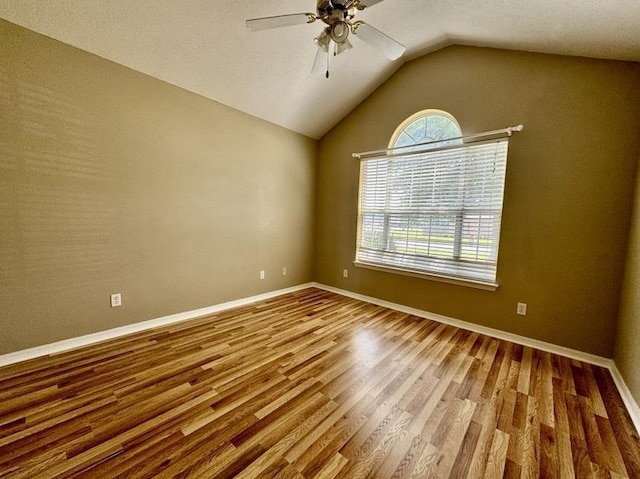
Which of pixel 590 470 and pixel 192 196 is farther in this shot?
pixel 192 196

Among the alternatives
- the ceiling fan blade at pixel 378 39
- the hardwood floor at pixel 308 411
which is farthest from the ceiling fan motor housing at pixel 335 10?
the hardwood floor at pixel 308 411

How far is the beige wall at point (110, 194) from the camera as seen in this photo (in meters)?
1.94

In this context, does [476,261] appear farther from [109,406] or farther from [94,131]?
[94,131]

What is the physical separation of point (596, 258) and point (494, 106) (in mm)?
1732

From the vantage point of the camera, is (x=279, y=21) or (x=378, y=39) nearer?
(x=279, y=21)

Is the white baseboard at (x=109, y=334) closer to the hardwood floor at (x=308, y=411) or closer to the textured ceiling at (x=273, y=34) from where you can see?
the hardwood floor at (x=308, y=411)

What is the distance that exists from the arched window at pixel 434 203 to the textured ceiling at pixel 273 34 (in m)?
0.83

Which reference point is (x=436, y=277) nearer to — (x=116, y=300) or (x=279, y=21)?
(x=279, y=21)

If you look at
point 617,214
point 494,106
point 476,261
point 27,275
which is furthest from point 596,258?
point 27,275

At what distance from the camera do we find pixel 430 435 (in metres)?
1.41

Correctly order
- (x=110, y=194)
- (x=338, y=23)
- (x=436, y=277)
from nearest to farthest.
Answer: (x=338, y=23) < (x=110, y=194) < (x=436, y=277)

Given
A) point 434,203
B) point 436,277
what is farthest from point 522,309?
point 434,203

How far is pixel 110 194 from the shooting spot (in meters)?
2.33

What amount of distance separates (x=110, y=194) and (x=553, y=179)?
4.15m
